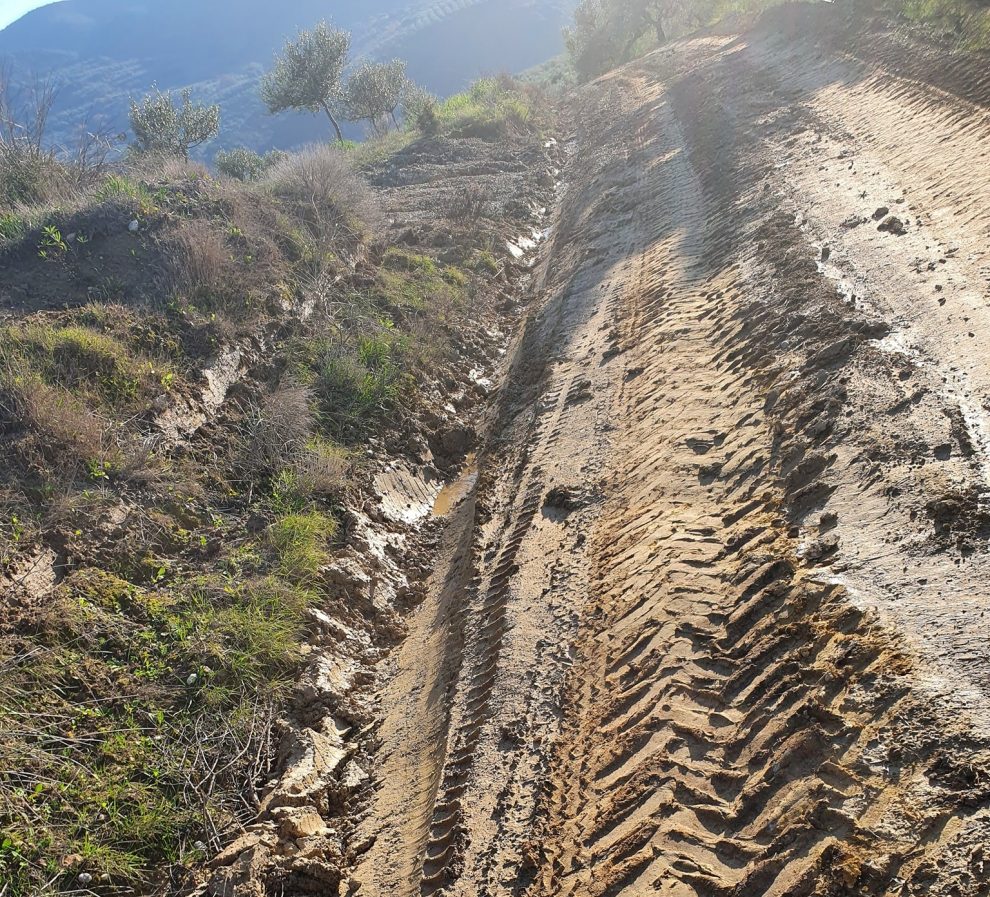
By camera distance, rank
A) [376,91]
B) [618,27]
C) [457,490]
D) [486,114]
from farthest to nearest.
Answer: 1. [618,27]
2. [376,91]
3. [486,114]
4. [457,490]

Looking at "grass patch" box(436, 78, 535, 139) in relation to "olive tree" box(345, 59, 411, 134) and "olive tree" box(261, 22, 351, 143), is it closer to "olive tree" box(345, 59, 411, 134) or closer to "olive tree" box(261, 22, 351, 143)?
"olive tree" box(345, 59, 411, 134)

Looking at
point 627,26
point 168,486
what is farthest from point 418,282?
point 627,26

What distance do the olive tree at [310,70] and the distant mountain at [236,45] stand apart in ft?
166

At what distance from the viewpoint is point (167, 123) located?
81.8 feet

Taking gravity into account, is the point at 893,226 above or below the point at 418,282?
below

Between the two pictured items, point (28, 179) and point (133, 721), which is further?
point (28, 179)

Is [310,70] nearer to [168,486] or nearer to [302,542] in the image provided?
[168,486]

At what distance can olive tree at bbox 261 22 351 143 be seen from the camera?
27781 mm

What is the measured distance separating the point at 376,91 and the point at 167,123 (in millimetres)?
9820

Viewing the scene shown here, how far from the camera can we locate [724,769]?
3.61 metres

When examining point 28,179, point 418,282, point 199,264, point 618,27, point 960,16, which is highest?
point 618,27

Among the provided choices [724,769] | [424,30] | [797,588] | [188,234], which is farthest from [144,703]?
[424,30]

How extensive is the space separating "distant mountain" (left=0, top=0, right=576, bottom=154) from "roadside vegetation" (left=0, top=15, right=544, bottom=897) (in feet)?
239

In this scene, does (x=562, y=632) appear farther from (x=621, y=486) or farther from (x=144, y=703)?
(x=144, y=703)
